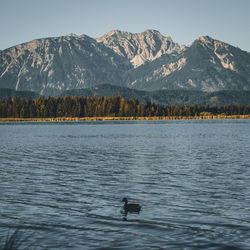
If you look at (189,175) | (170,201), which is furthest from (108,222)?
Answer: (189,175)

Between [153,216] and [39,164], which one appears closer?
[153,216]

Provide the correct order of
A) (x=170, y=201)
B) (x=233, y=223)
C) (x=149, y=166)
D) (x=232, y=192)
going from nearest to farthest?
(x=233, y=223)
(x=170, y=201)
(x=232, y=192)
(x=149, y=166)

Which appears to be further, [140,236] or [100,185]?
[100,185]

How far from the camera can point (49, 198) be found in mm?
27625

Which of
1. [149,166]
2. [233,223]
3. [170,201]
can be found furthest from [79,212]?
[149,166]

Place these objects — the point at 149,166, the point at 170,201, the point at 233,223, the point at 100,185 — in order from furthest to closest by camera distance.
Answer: the point at 149,166 → the point at 100,185 → the point at 170,201 → the point at 233,223

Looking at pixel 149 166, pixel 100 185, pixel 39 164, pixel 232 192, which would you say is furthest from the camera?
pixel 39 164

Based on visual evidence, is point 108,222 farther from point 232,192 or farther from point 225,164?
point 225,164

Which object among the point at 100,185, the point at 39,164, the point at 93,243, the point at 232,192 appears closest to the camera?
the point at 93,243

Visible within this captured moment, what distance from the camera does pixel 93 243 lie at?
1778cm

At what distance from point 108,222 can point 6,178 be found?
756 inches

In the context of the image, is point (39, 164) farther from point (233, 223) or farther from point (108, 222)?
point (233, 223)

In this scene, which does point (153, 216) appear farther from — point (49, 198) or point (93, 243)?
point (49, 198)

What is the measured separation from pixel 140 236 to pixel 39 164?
32297mm
